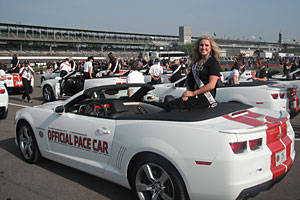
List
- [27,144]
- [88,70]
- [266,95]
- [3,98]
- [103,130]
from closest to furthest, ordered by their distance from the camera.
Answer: [103,130]
[27,144]
[266,95]
[3,98]
[88,70]

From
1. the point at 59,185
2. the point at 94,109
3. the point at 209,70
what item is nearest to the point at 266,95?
the point at 209,70

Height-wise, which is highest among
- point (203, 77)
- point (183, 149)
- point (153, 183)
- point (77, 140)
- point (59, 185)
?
point (203, 77)

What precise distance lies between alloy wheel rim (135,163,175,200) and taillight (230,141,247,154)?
0.71m

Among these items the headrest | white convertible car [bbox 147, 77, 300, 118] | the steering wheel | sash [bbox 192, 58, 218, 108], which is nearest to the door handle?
the headrest

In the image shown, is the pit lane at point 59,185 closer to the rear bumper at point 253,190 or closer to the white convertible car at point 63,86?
the rear bumper at point 253,190

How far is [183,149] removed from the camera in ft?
9.66

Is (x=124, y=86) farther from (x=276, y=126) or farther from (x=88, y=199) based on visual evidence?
(x=276, y=126)

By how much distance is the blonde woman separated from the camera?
3.68m

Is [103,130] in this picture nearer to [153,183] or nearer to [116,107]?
[116,107]

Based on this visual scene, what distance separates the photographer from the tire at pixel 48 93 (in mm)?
12281

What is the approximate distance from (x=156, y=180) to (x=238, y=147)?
3.06ft

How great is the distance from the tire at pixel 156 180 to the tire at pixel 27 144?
2.16 metres

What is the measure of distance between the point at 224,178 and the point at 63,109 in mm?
2509

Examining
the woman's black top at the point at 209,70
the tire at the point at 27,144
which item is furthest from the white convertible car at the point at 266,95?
the woman's black top at the point at 209,70
